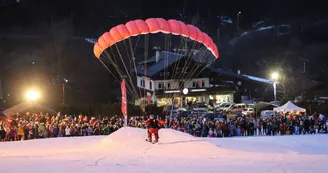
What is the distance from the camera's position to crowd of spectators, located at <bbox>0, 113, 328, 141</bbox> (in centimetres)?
2314

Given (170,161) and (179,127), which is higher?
(179,127)

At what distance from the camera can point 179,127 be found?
24.7 meters

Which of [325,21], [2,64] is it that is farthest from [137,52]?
[325,21]

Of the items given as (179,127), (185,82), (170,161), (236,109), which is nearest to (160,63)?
(185,82)

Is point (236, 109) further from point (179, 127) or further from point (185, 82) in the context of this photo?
point (179, 127)

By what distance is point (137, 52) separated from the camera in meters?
75.5

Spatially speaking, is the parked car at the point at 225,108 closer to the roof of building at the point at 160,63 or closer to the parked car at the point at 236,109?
the parked car at the point at 236,109

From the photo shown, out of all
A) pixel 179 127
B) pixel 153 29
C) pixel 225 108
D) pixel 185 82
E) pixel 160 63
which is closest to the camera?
pixel 153 29

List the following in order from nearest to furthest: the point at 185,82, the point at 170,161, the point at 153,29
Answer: the point at 170,161, the point at 153,29, the point at 185,82

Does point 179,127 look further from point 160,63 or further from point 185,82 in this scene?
point 160,63

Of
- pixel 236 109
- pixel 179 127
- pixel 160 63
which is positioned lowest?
pixel 179 127

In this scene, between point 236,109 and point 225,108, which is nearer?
point 236,109

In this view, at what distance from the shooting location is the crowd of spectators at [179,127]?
911 inches

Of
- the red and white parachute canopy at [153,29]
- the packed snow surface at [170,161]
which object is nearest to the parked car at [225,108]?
the red and white parachute canopy at [153,29]
